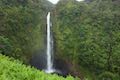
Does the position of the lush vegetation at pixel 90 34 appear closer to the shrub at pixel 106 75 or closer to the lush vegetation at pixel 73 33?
the lush vegetation at pixel 73 33

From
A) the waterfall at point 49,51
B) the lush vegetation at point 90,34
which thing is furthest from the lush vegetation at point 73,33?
the waterfall at point 49,51

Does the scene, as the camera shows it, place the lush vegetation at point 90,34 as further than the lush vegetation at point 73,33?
Yes

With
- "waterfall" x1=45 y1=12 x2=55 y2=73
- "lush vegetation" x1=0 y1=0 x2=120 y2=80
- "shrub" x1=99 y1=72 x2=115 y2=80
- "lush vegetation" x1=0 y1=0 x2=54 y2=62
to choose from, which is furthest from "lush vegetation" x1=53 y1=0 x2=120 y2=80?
"lush vegetation" x1=0 y1=0 x2=54 y2=62

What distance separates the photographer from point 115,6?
172 ft

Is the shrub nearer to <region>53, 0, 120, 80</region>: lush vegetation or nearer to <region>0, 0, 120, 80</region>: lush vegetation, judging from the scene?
<region>0, 0, 120, 80</region>: lush vegetation

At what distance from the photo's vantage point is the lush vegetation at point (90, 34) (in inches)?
1775

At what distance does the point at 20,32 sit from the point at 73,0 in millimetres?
12071

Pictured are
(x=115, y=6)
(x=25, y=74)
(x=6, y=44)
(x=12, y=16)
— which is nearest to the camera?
(x=25, y=74)

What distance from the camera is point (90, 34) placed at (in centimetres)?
4825

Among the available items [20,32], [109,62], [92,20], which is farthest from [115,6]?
[20,32]

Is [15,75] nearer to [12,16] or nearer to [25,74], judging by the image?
[25,74]

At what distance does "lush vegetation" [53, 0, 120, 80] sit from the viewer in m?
45.1

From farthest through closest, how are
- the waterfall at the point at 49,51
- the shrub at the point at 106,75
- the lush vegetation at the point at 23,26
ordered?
1. the waterfall at the point at 49,51
2. the lush vegetation at the point at 23,26
3. the shrub at the point at 106,75

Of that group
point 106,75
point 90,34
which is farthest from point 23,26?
point 106,75
